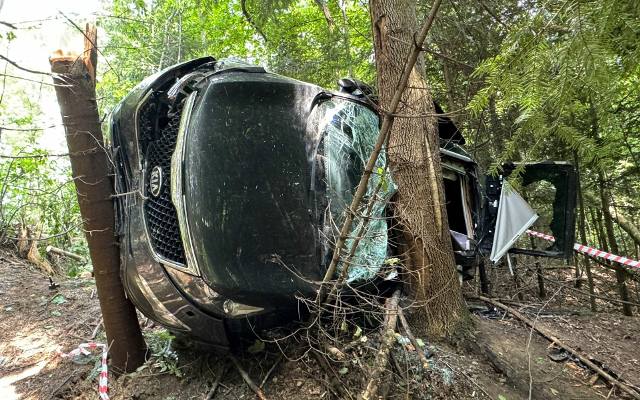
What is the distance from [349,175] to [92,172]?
175 centimetres

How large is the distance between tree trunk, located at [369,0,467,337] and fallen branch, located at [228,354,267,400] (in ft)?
4.13

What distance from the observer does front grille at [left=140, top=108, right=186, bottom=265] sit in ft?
7.35

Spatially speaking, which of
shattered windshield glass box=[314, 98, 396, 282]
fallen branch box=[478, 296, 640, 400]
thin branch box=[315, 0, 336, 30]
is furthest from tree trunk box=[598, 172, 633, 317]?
shattered windshield glass box=[314, 98, 396, 282]

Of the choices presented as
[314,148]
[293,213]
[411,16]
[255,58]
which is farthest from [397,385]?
[255,58]

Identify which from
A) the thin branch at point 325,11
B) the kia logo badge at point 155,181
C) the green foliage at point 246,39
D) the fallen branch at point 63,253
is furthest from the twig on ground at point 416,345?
the fallen branch at point 63,253

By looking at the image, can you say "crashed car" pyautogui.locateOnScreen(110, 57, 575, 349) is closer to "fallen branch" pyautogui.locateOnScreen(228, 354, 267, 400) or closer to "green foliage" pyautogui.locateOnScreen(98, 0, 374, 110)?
"fallen branch" pyautogui.locateOnScreen(228, 354, 267, 400)

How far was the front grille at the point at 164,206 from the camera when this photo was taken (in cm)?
224

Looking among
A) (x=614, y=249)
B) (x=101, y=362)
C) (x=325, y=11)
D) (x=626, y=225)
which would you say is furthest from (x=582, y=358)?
(x=325, y=11)

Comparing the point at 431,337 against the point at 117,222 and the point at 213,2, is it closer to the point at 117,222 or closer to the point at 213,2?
the point at 117,222

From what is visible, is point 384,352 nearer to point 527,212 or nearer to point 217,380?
point 217,380

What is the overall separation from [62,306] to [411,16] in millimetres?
4820

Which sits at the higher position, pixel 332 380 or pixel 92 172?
pixel 92 172

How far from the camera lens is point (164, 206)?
2297 mm

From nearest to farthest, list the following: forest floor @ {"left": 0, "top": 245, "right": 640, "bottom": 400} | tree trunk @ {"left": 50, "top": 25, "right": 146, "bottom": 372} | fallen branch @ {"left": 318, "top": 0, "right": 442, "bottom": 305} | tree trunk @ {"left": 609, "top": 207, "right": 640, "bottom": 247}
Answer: fallen branch @ {"left": 318, "top": 0, "right": 442, "bottom": 305} < forest floor @ {"left": 0, "top": 245, "right": 640, "bottom": 400} < tree trunk @ {"left": 50, "top": 25, "right": 146, "bottom": 372} < tree trunk @ {"left": 609, "top": 207, "right": 640, "bottom": 247}
